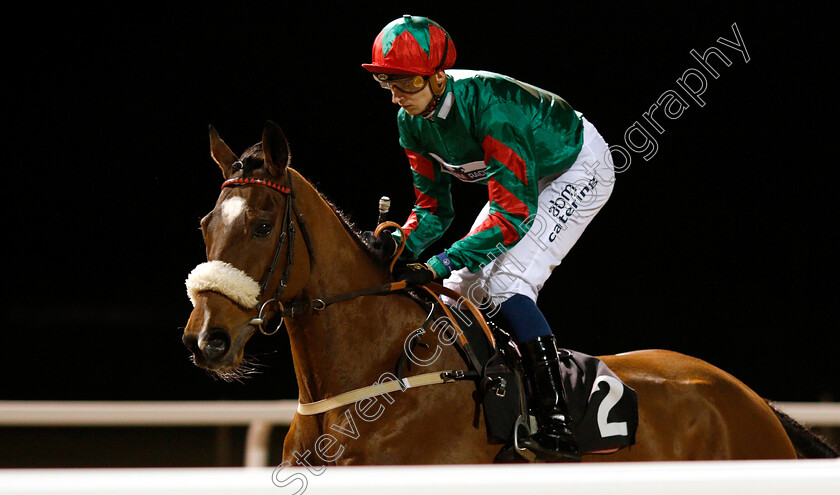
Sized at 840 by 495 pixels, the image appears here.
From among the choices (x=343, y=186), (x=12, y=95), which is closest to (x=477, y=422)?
(x=343, y=186)

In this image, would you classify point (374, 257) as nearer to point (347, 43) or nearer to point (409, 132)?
point (409, 132)

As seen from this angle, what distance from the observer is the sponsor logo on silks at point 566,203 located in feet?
6.40

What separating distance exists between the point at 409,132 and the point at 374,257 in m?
0.46

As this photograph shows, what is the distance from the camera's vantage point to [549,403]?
5.44 ft

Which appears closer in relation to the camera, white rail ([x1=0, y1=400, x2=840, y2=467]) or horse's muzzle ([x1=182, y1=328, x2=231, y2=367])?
horse's muzzle ([x1=182, y1=328, x2=231, y2=367])

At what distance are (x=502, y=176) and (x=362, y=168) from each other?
295 centimetres

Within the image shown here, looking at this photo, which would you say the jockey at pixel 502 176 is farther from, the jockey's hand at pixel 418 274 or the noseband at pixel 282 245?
the noseband at pixel 282 245

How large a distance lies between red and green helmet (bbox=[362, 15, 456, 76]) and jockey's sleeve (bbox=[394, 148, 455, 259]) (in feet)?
1.22

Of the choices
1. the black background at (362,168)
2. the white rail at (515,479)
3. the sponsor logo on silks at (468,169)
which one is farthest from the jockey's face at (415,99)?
the black background at (362,168)

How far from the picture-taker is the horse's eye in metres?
1.50

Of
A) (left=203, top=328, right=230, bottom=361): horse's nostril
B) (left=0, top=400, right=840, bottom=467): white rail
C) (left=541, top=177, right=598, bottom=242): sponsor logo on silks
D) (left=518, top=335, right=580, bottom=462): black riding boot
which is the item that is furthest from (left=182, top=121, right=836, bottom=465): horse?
(left=0, top=400, right=840, bottom=467): white rail

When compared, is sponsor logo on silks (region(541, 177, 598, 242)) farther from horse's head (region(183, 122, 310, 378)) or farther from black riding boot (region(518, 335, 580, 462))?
horse's head (region(183, 122, 310, 378))

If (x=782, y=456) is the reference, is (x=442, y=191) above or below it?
above

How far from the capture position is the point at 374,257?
176 cm
